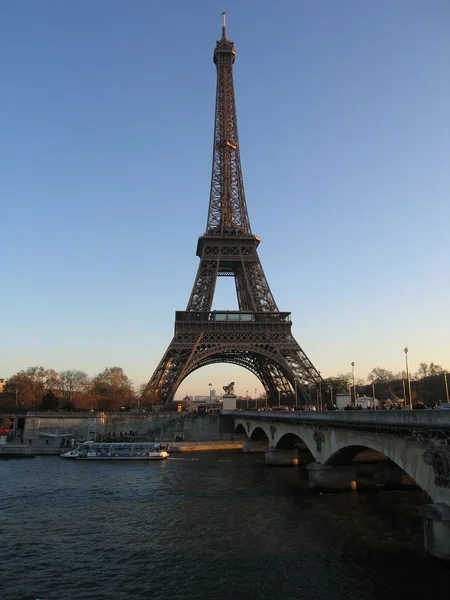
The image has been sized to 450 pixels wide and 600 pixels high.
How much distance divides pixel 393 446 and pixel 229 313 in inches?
2126

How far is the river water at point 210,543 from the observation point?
16.4m

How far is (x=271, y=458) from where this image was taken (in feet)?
157

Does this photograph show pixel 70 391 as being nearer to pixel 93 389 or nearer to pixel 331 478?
pixel 93 389

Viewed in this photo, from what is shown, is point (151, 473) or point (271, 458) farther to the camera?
point (271, 458)

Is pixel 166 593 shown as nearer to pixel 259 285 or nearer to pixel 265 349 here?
pixel 265 349

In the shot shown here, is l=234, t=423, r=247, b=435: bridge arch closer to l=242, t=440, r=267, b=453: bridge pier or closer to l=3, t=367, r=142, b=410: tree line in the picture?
l=242, t=440, r=267, b=453: bridge pier

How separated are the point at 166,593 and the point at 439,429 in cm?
1063

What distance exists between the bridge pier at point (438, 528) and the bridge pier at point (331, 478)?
46.5 ft

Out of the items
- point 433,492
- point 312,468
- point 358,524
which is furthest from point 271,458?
point 433,492

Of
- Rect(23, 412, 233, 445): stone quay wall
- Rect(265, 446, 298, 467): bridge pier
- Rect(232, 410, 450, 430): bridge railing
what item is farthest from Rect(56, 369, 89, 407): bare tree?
Rect(232, 410, 450, 430): bridge railing

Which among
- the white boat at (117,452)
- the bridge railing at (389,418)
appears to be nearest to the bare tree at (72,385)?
the white boat at (117,452)

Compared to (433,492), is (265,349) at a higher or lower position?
higher

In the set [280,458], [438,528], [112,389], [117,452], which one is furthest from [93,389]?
[438,528]

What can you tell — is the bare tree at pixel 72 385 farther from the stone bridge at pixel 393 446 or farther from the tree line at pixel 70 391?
the stone bridge at pixel 393 446
